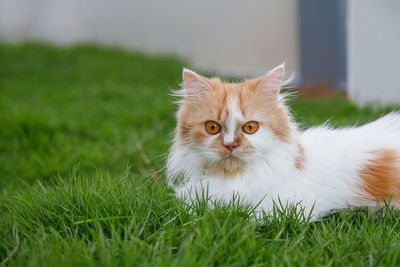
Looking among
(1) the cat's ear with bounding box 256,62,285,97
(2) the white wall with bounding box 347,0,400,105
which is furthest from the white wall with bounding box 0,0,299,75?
(1) the cat's ear with bounding box 256,62,285,97

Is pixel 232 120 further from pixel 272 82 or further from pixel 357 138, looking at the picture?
pixel 357 138

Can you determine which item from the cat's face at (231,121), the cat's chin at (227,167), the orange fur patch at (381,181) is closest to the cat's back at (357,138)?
the orange fur patch at (381,181)

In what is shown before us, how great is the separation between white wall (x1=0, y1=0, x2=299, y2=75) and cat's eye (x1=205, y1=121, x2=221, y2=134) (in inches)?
229

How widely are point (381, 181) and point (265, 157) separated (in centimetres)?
60

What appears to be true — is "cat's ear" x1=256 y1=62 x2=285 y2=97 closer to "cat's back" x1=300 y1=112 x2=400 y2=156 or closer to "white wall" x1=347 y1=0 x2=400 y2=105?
"cat's back" x1=300 y1=112 x2=400 y2=156

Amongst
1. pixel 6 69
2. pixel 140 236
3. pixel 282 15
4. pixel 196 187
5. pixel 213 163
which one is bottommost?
pixel 140 236

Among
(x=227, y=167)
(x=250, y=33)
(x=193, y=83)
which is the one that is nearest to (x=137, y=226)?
(x=227, y=167)

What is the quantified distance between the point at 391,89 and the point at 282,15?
11.5 ft

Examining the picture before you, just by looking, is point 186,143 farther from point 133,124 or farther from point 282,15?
point 282,15

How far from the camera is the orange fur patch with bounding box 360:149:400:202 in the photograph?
76.5 inches

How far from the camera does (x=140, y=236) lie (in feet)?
5.83

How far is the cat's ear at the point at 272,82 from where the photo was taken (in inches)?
77.8

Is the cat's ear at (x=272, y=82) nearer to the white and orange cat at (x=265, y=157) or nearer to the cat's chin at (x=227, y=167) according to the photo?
the white and orange cat at (x=265, y=157)

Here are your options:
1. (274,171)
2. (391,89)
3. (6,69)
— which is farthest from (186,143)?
(6,69)
